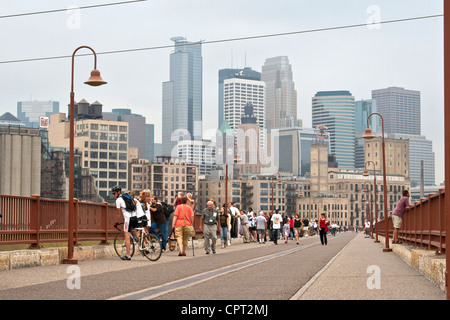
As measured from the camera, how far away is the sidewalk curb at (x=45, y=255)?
723 inches

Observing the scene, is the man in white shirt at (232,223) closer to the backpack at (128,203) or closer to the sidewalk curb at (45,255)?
the sidewalk curb at (45,255)

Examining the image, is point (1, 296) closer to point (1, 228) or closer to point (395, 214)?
point (1, 228)

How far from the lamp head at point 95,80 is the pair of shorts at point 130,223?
3.91m

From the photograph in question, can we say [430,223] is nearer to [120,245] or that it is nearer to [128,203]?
[128,203]

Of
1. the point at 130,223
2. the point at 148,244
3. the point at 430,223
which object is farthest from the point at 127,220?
the point at 430,223

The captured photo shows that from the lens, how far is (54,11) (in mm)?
33750

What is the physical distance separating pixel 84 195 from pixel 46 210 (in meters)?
175

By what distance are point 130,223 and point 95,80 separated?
4.14 meters

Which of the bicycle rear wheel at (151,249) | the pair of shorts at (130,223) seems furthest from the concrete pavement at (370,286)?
the pair of shorts at (130,223)

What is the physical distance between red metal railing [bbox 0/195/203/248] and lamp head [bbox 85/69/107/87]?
3.31 meters

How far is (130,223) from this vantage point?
896 inches

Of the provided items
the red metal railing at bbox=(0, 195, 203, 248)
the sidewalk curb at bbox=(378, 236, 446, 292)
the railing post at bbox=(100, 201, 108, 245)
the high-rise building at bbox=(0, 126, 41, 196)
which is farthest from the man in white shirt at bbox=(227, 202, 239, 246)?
the high-rise building at bbox=(0, 126, 41, 196)
